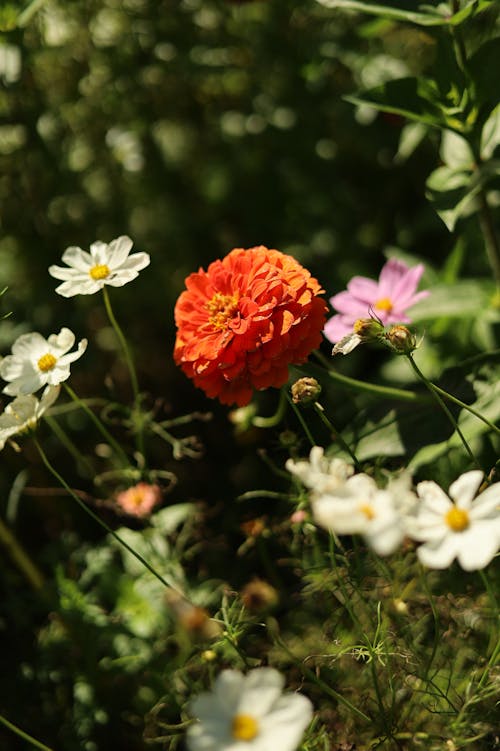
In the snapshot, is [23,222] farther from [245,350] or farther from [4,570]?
[245,350]

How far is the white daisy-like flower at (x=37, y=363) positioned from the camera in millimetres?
819

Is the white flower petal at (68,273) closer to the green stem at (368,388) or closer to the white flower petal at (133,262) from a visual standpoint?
the white flower petal at (133,262)

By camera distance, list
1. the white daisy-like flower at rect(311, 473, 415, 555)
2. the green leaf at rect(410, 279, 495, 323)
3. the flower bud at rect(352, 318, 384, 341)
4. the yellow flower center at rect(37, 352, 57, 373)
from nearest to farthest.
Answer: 1. the white daisy-like flower at rect(311, 473, 415, 555)
2. the flower bud at rect(352, 318, 384, 341)
3. the yellow flower center at rect(37, 352, 57, 373)
4. the green leaf at rect(410, 279, 495, 323)

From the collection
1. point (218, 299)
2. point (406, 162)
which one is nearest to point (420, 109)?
point (218, 299)

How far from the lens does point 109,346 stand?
1705mm

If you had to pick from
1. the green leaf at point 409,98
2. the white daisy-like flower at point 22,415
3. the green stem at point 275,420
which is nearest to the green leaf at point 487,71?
the green leaf at point 409,98

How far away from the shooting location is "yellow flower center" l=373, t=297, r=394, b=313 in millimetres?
1003

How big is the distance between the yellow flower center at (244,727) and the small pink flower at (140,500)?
47 cm

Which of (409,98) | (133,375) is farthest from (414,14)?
(133,375)

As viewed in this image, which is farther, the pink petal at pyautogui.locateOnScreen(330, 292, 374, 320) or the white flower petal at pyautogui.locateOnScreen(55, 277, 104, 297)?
the pink petal at pyautogui.locateOnScreen(330, 292, 374, 320)

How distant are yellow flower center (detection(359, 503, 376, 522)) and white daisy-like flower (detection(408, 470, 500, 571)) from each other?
0.04m

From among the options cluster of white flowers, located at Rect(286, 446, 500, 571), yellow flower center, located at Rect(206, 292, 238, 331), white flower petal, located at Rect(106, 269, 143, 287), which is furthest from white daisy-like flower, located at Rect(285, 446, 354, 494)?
white flower petal, located at Rect(106, 269, 143, 287)

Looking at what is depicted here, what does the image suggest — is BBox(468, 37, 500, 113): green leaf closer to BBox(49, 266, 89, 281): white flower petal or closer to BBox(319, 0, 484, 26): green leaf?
BBox(319, 0, 484, 26): green leaf

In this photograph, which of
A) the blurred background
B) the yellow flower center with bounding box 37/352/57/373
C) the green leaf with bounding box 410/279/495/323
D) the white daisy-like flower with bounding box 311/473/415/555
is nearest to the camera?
the white daisy-like flower with bounding box 311/473/415/555
